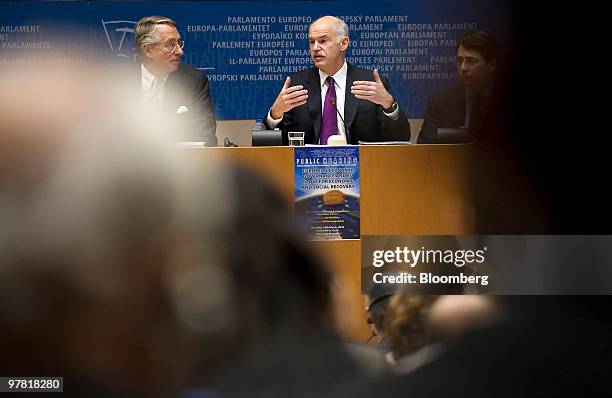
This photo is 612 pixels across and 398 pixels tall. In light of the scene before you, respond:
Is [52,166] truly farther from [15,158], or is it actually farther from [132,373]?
[132,373]

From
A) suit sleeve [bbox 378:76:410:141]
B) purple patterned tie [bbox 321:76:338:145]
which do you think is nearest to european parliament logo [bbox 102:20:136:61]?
purple patterned tie [bbox 321:76:338:145]

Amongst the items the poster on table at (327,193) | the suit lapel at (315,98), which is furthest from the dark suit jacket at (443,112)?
the suit lapel at (315,98)

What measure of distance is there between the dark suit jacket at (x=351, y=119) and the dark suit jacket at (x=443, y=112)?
0.15 metres

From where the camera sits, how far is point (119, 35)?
5785mm

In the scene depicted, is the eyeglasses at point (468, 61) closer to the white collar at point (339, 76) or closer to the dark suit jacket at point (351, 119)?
the dark suit jacket at point (351, 119)

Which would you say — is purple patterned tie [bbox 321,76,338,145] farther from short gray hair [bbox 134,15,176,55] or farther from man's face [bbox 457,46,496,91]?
short gray hair [bbox 134,15,176,55]

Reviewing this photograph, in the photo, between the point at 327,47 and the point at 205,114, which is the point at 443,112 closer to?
the point at 327,47

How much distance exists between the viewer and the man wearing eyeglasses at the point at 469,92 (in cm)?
402

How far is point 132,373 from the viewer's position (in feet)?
12.2

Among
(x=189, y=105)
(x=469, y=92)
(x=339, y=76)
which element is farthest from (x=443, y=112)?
(x=189, y=105)

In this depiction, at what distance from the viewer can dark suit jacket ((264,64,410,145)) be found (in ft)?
14.8

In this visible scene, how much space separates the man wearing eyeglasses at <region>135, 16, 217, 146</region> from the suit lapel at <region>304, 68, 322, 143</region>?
59 centimetres

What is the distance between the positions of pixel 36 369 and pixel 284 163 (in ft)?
5.04

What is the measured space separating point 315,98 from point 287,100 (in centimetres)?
24
